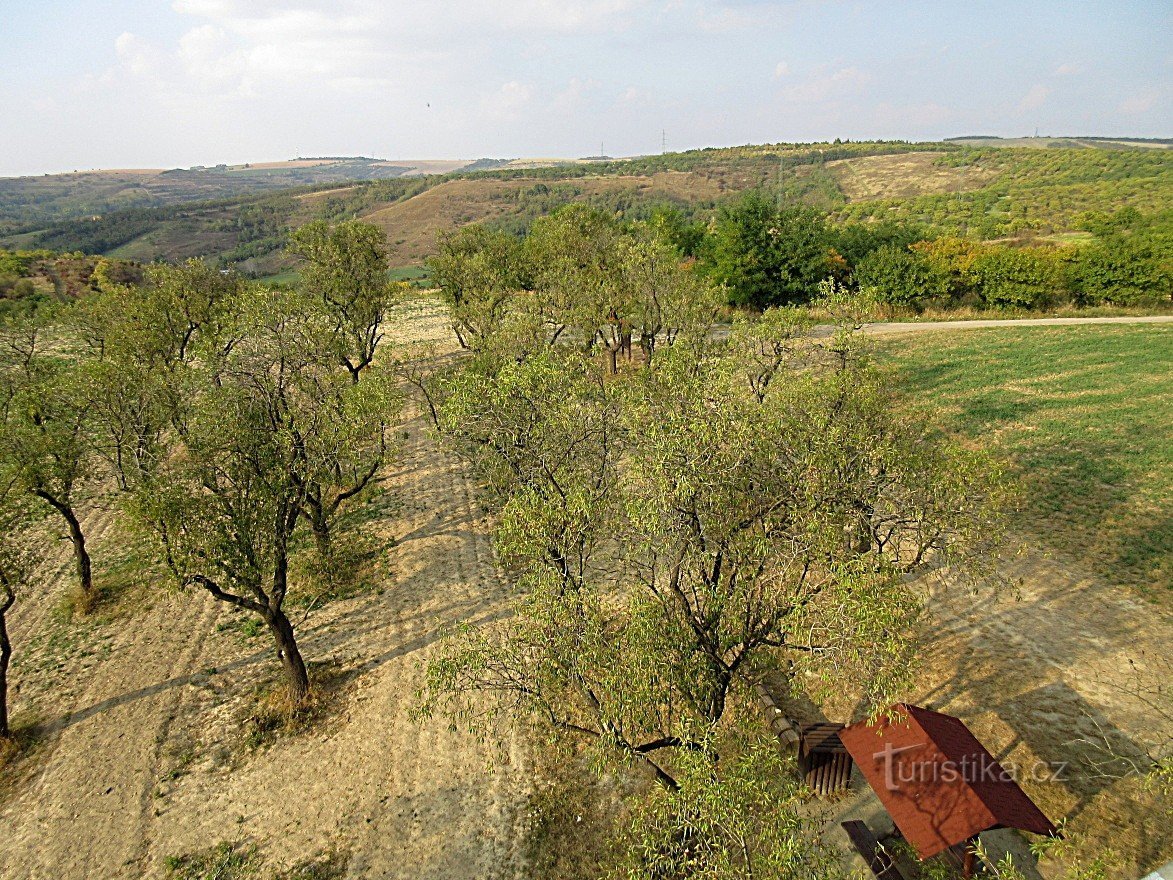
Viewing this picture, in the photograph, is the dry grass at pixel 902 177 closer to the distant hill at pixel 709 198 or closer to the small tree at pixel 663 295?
the distant hill at pixel 709 198

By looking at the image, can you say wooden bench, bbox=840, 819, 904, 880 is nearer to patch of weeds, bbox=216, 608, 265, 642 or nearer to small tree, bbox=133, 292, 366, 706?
small tree, bbox=133, 292, 366, 706

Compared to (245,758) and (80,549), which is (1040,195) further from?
(80,549)

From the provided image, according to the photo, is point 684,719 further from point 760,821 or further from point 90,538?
point 90,538

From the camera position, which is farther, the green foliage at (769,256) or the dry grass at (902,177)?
the dry grass at (902,177)

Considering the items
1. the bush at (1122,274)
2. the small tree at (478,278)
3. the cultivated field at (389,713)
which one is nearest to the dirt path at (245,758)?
the cultivated field at (389,713)

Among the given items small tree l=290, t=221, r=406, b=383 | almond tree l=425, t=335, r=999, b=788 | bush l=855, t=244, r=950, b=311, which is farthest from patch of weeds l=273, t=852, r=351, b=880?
bush l=855, t=244, r=950, b=311
